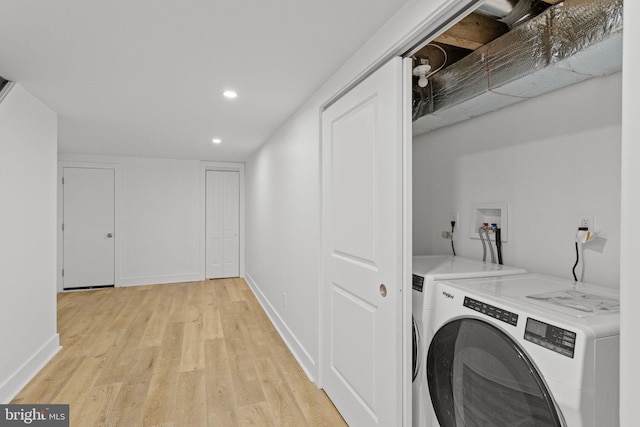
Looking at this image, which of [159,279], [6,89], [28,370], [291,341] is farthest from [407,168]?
[159,279]

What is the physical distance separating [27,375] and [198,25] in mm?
2753

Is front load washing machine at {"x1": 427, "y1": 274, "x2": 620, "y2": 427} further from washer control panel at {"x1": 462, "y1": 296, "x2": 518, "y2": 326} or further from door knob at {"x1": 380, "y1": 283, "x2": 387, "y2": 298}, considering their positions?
door knob at {"x1": 380, "y1": 283, "x2": 387, "y2": 298}

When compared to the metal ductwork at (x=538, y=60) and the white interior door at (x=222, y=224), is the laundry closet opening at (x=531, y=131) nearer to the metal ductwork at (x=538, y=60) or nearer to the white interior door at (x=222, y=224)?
the metal ductwork at (x=538, y=60)

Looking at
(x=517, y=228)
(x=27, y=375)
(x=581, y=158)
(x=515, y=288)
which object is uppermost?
(x=581, y=158)

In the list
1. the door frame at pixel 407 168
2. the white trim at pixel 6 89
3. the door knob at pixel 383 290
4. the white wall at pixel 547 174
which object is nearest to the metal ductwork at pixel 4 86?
the white trim at pixel 6 89

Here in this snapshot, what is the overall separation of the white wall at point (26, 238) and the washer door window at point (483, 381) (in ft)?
8.92

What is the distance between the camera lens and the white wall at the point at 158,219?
548cm

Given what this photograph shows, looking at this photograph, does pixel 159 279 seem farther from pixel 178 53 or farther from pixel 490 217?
pixel 490 217

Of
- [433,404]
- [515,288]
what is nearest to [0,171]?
[433,404]

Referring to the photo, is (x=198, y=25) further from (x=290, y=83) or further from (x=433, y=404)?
(x=433, y=404)

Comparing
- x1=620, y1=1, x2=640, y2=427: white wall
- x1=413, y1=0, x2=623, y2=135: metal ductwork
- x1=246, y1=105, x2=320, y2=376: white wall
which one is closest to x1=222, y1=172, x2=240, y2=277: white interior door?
x1=246, y1=105, x2=320, y2=376: white wall

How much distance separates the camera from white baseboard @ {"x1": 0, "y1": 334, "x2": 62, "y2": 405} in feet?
7.22

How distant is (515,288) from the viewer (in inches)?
54.9

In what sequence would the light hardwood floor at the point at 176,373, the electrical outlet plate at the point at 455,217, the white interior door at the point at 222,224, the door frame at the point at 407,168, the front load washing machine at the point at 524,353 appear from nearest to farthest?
1. the front load washing machine at the point at 524,353
2. the door frame at the point at 407,168
3. the light hardwood floor at the point at 176,373
4. the electrical outlet plate at the point at 455,217
5. the white interior door at the point at 222,224
